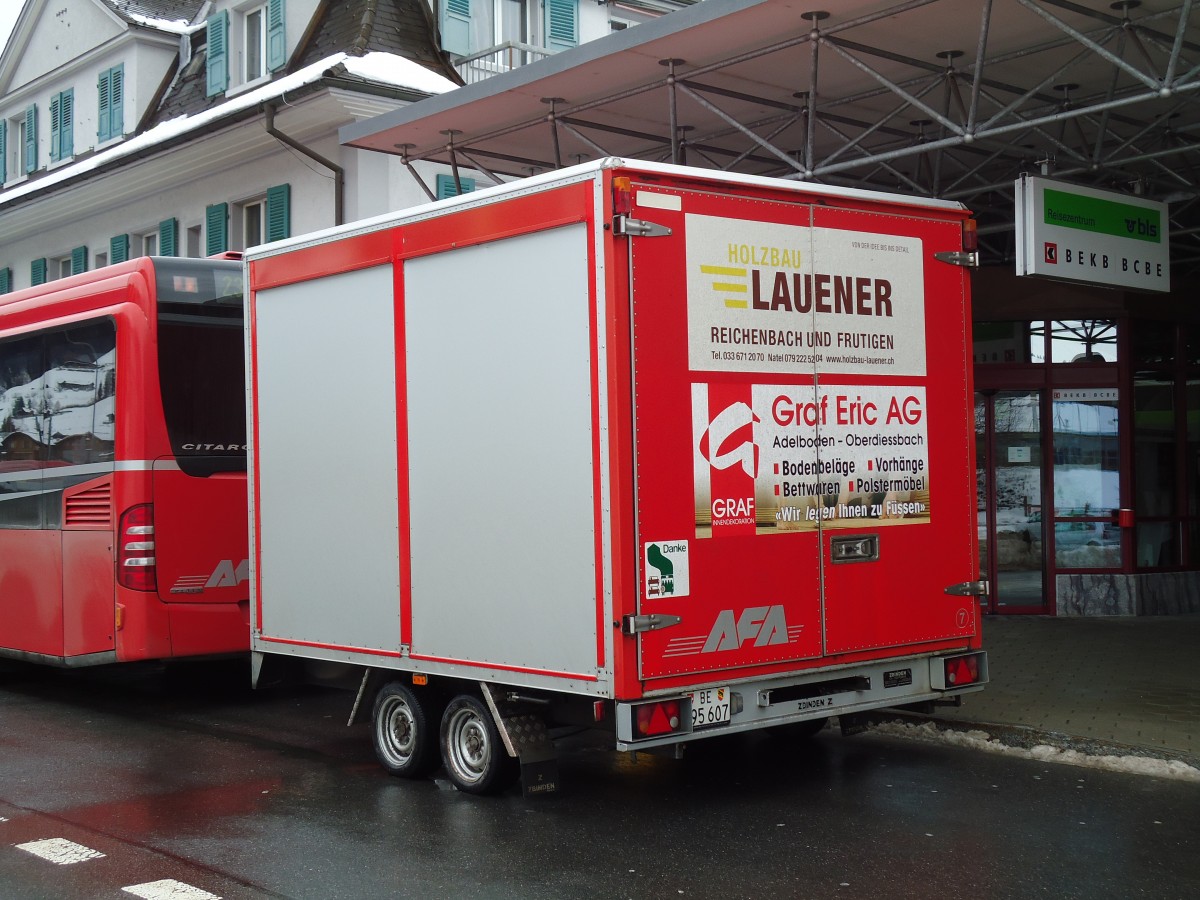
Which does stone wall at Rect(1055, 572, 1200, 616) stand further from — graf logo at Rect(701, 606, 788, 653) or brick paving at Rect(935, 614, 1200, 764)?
graf logo at Rect(701, 606, 788, 653)

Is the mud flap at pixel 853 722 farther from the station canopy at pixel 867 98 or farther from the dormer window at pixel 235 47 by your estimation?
the dormer window at pixel 235 47

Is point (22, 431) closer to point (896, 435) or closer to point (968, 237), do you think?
point (896, 435)

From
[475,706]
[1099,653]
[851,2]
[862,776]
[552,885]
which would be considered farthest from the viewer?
[1099,653]

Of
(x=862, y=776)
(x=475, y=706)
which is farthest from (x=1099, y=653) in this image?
(x=475, y=706)

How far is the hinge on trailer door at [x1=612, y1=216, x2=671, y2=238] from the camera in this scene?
6.51 metres

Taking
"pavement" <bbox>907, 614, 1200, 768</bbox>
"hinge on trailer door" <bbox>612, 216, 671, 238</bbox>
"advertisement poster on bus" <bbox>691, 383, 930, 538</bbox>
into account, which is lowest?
"pavement" <bbox>907, 614, 1200, 768</bbox>

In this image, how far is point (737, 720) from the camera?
6828 millimetres

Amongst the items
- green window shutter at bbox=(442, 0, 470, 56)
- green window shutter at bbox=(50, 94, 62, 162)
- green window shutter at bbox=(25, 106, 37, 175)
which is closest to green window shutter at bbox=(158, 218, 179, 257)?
green window shutter at bbox=(442, 0, 470, 56)

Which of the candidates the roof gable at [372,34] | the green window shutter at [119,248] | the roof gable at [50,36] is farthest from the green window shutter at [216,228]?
the roof gable at [50,36]

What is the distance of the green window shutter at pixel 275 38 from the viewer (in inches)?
805

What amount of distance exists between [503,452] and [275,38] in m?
15.3

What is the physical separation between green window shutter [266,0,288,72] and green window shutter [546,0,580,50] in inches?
149

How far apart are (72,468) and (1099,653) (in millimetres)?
8418

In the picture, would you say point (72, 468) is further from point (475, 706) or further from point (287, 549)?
point (475, 706)
